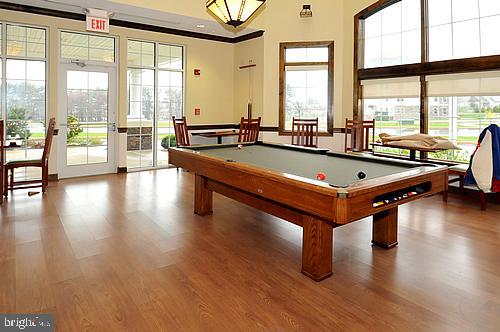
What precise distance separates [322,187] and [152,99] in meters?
5.98

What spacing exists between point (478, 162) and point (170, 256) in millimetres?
3977

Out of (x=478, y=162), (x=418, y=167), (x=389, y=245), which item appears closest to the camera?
(x=418, y=167)

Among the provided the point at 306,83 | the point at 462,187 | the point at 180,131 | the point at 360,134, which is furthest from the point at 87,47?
the point at 462,187

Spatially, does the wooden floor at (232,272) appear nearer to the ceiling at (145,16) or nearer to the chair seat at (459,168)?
the chair seat at (459,168)

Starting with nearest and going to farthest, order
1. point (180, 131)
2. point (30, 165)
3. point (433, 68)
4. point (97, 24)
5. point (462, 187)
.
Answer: point (462, 187)
point (30, 165)
point (433, 68)
point (97, 24)
point (180, 131)

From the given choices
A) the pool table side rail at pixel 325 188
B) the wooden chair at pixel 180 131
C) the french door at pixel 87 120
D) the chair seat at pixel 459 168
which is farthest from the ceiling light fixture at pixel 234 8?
the french door at pixel 87 120

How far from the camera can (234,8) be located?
3719 mm

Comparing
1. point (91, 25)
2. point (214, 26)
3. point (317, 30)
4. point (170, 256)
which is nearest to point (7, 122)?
point (91, 25)

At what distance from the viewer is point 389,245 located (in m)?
3.30

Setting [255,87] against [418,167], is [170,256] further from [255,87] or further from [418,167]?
[255,87]

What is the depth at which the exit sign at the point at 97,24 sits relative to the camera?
5.87 metres

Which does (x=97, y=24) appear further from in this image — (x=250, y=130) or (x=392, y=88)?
(x=392, y=88)

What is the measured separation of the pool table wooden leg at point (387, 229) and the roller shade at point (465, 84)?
307cm

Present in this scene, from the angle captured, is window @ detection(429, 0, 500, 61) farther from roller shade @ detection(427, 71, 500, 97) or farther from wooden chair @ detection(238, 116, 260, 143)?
wooden chair @ detection(238, 116, 260, 143)
